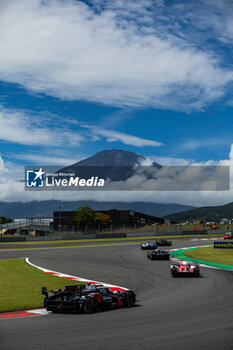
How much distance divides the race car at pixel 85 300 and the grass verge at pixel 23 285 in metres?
1.33

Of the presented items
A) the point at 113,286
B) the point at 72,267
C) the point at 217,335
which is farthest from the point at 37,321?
the point at 72,267

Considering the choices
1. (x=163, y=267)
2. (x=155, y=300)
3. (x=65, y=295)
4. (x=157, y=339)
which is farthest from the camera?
(x=163, y=267)

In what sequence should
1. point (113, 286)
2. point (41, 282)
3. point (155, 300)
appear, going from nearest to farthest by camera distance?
1. point (155, 300)
2. point (113, 286)
3. point (41, 282)

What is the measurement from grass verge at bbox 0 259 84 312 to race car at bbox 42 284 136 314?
4.37ft

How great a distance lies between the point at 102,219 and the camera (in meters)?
150

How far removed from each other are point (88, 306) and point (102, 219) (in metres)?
138

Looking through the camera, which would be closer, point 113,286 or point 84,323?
point 84,323

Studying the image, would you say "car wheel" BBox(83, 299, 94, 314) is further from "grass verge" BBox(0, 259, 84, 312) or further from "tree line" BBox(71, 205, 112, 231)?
"tree line" BBox(71, 205, 112, 231)

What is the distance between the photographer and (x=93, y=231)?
75750mm

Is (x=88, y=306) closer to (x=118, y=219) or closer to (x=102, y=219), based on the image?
(x=102, y=219)

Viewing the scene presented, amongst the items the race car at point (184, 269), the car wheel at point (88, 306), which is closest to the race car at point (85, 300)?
the car wheel at point (88, 306)

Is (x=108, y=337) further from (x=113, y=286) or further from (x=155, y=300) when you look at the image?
(x=113, y=286)

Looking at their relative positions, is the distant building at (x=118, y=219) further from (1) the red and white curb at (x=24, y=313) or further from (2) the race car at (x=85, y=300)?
(1) the red and white curb at (x=24, y=313)

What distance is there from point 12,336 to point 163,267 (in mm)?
18498
